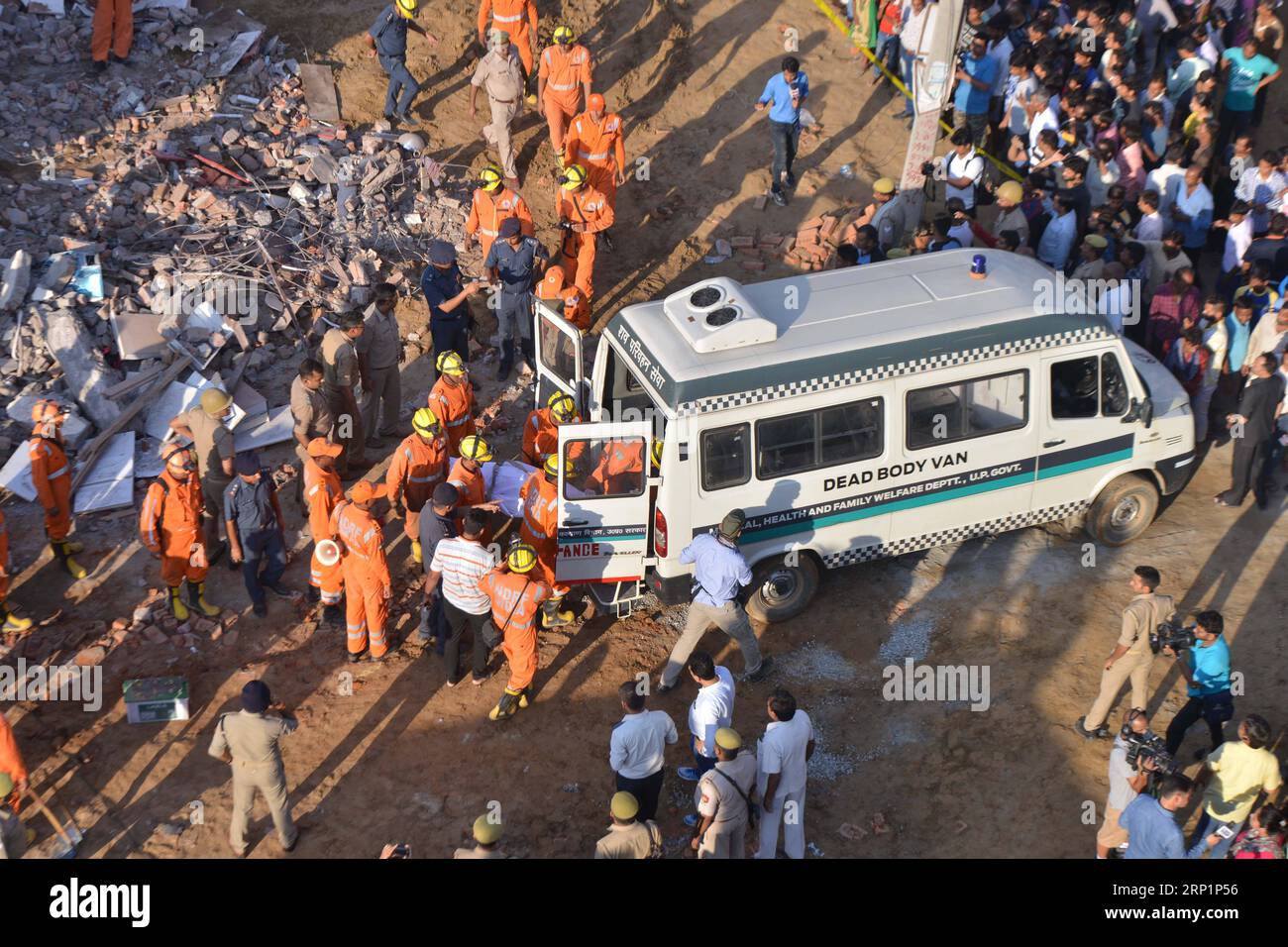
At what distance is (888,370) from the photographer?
989cm

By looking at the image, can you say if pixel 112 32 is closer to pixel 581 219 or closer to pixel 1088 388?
pixel 581 219

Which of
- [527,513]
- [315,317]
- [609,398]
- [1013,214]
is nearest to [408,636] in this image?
[527,513]

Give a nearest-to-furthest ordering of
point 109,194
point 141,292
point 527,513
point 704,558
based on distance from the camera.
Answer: point 704,558
point 527,513
point 141,292
point 109,194

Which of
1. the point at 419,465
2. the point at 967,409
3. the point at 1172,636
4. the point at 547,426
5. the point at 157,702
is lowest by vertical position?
the point at 157,702

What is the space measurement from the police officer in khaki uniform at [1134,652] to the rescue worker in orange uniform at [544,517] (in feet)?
14.4

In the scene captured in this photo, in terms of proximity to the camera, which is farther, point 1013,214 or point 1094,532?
point 1013,214

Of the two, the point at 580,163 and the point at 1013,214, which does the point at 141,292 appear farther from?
the point at 1013,214

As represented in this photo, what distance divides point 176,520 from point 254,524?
2.01 ft

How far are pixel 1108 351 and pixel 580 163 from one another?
22.4 feet

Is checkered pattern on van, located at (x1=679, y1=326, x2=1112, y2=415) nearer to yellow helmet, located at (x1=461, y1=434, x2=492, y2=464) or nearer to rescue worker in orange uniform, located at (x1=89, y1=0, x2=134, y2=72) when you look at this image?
yellow helmet, located at (x1=461, y1=434, x2=492, y2=464)

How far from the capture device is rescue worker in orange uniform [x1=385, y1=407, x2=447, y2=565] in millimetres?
10734

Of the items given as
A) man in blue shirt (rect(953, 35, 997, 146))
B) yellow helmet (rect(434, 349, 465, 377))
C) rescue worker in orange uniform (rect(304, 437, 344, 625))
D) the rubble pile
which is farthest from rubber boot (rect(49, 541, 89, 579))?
man in blue shirt (rect(953, 35, 997, 146))

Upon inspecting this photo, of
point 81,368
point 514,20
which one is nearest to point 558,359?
point 81,368

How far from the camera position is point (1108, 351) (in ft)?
34.4
